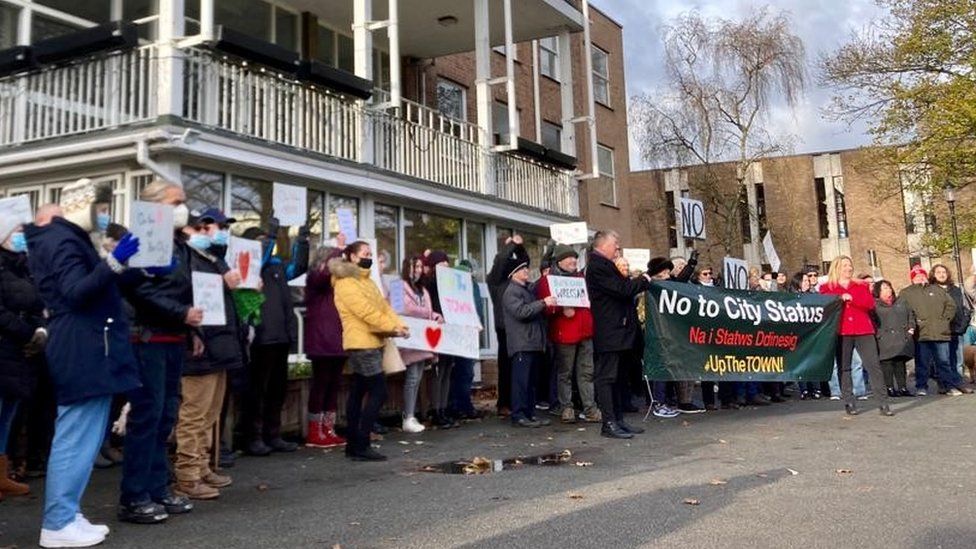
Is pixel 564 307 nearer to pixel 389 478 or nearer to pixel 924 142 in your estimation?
pixel 389 478

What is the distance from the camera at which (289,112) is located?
11352 millimetres

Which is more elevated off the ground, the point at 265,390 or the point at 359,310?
the point at 359,310

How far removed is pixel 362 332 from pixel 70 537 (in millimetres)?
3031

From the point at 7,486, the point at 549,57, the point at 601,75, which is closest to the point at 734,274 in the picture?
the point at 7,486

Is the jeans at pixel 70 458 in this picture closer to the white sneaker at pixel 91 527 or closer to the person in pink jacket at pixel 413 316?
the white sneaker at pixel 91 527

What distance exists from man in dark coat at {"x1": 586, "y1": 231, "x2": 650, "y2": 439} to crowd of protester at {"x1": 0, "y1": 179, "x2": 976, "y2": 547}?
0.02 m

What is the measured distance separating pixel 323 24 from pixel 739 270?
8.77 m

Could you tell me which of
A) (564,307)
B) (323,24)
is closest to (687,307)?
(564,307)

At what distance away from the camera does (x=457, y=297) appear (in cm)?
1002

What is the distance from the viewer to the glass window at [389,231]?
13344mm

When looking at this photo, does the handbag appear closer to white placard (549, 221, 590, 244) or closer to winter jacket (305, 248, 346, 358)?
winter jacket (305, 248, 346, 358)

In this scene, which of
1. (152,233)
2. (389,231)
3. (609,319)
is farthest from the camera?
(389,231)

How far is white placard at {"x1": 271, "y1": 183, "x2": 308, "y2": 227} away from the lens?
27.6 ft

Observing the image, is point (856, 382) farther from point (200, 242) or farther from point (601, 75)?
point (601, 75)
